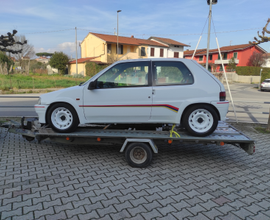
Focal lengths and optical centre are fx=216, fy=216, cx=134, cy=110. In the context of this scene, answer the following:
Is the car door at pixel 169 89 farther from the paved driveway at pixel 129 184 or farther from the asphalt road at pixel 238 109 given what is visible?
the asphalt road at pixel 238 109

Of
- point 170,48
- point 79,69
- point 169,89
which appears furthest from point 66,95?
point 170,48

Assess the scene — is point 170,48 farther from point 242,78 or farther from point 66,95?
point 66,95

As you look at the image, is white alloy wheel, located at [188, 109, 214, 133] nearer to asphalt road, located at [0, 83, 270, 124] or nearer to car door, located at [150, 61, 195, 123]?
car door, located at [150, 61, 195, 123]

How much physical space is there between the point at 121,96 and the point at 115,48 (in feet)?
119

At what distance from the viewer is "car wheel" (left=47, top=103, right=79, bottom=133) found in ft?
15.3

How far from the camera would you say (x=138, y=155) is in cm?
450

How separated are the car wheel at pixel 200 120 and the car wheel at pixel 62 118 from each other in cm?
239

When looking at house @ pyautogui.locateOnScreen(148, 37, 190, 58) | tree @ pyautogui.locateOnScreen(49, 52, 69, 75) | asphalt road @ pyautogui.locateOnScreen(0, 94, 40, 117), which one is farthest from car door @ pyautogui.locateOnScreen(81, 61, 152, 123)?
house @ pyautogui.locateOnScreen(148, 37, 190, 58)

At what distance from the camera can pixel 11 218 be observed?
9.25ft

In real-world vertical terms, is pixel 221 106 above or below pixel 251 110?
Result: above

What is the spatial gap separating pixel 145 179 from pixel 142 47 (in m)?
40.2

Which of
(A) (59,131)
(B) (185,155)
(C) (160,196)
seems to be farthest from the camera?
(B) (185,155)

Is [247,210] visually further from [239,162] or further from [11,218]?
[11,218]

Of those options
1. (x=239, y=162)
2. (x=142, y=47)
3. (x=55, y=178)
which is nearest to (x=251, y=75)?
(x=142, y=47)
